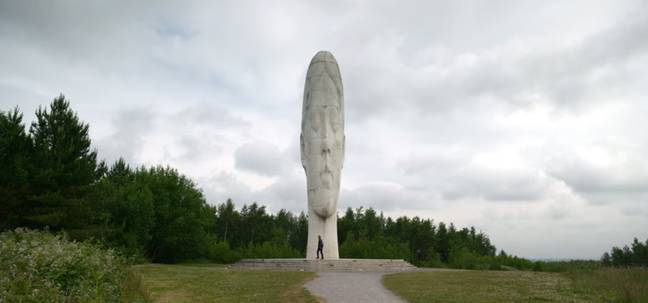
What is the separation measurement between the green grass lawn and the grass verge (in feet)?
9.03

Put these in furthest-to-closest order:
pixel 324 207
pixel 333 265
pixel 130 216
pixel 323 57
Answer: pixel 130 216 < pixel 323 57 < pixel 324 207 < pixel 333 265

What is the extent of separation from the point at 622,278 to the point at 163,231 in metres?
27.8

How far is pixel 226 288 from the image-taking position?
14414 mm

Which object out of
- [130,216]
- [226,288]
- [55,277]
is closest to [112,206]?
[130,216]

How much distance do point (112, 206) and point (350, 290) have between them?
23.7m

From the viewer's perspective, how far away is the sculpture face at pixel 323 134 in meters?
29.3

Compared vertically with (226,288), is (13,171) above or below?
above

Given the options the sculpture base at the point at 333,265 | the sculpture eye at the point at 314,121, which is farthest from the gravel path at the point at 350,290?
the sculpture eye at the point at 314,121

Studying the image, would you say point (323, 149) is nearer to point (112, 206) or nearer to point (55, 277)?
point (112, 206)

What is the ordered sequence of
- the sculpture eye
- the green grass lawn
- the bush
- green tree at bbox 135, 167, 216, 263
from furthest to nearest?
1. green tree at bbox 135, 167, 216, 263
2. the sculpture eye
3. the green grass lawn
4. the bush

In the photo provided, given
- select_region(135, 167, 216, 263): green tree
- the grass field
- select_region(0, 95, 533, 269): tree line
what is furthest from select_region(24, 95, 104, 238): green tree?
the grass field

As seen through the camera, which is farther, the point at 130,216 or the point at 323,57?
the point at 130,216

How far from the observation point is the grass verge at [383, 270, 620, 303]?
12.1m

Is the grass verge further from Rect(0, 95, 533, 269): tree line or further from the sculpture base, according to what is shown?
Rect(0, 95, 533, 269): tree line
